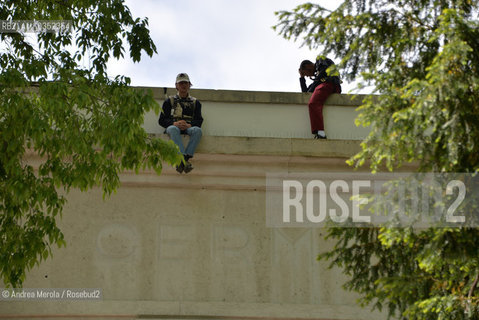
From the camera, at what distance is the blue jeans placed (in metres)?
8.61

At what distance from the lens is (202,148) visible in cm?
895

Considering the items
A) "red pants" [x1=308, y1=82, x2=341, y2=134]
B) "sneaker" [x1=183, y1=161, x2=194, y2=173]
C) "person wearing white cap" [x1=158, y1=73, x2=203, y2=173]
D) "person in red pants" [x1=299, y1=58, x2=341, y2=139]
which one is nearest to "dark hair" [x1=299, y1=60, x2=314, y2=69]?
"person in red pants" [x1=299, y1=58, x2=341, y2=139]

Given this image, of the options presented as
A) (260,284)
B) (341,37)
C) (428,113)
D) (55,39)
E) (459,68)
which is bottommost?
(260,284)

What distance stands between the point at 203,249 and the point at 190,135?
1.49 metres

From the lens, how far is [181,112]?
9094 millimetres

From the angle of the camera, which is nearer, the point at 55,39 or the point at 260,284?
the point at 55,39

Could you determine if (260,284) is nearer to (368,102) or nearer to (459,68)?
(368,102)

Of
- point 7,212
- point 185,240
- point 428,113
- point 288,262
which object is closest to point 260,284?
point 288,262

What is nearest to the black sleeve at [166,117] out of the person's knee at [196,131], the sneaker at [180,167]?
the person's knee at [196,131]

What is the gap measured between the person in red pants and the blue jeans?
1.73 meters

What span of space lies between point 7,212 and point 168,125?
292 cm

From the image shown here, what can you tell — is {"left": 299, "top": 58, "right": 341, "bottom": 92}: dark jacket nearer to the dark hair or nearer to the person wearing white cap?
the dark hair

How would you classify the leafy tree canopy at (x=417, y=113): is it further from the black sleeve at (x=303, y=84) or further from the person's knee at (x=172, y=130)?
the black sleeve at (x=303, y=84)

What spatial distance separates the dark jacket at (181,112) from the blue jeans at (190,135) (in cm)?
30
